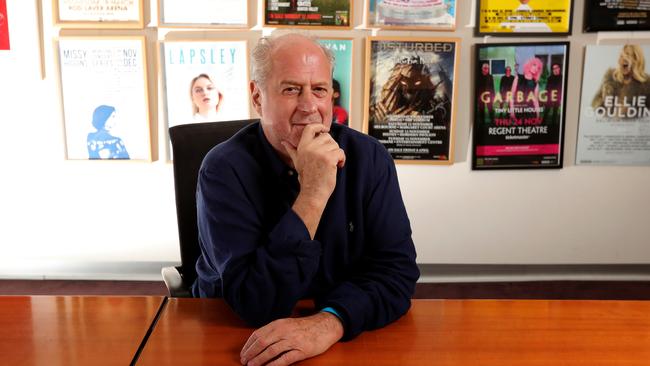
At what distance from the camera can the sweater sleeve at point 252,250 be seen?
1126mm

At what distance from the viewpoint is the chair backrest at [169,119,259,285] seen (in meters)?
1.56

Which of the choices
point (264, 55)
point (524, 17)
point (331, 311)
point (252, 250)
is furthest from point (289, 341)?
point (524, 17)

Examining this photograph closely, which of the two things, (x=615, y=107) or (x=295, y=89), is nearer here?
(x=295, y=89)

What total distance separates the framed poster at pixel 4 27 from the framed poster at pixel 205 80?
85cm

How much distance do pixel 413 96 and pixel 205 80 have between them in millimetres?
1129

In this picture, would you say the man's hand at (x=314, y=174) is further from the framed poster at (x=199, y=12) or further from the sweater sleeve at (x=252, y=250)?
the framed poster at (x=199, y=12)

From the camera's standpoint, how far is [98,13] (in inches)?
111

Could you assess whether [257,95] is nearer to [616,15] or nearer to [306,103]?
[306,103]

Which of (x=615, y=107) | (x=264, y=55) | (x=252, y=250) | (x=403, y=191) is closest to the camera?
(x=252, y=250)

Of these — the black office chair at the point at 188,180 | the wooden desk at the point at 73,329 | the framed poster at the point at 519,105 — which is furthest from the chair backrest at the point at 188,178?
the framed poster at the point at 519,105

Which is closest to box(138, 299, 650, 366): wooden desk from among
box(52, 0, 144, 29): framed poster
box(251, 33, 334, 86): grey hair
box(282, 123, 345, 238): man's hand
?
box(282, 123, 345, 238): man's hand

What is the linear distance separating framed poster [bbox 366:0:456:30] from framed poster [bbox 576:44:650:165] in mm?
790

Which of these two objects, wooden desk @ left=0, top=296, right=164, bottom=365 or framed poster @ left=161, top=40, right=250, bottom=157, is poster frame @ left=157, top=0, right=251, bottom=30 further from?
Answer: wooden desk @ left=0, top=296, right=164, bottom=365

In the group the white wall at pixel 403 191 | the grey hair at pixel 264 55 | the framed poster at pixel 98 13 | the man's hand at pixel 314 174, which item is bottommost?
the white wall at pixel 403 191
